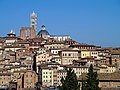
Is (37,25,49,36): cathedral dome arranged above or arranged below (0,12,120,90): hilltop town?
above

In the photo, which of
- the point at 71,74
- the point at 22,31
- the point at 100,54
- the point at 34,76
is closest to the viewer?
the point at 71,74

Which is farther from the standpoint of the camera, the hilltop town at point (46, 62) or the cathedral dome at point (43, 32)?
the cathedral dome at point (43, 32)

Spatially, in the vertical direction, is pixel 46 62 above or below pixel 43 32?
below

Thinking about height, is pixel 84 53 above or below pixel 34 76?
above

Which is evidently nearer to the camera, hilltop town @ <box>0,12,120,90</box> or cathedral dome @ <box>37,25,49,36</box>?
hilltop town @ <box>0,12,120,90</box>

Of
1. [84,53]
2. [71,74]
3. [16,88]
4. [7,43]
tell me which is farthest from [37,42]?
[71,74]

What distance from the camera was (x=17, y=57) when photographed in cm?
5350

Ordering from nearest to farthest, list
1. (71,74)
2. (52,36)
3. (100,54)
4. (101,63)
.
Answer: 1. (71,74)
2. (101,63)
3. (100,54)
4. (52,36)

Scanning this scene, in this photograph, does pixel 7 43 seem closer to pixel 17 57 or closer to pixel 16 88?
pixel 17 57

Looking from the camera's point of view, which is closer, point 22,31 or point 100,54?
point 100,54

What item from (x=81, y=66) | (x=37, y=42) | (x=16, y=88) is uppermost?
(x=37, y=42)

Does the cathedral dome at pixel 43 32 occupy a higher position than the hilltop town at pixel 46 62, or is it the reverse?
the cathedral dome at pixel 43 32

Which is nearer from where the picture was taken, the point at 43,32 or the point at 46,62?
the point at 46,62

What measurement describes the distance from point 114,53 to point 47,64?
13564mm
